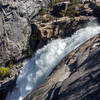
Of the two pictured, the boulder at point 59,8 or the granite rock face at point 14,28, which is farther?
the boulder at point 59,8

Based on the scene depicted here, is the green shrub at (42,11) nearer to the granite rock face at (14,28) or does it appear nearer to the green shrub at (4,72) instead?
the granite rock face at (14,28)

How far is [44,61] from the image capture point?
1861 centimetres

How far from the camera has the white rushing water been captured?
1654cm

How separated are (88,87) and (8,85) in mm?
12864

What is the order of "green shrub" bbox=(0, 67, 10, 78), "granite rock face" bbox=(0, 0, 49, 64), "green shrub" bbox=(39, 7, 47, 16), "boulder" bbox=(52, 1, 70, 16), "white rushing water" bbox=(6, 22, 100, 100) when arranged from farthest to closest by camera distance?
"green shrub" bbox=(39, 7, 47, 16)
"boulder" bbox=(52, 1, 70, 16)
"granite rock face" bbox=(0, 0, 49, 64)
"green shrub" bbox=(0, 67, 10, 78)
"white rushing water" bbox=(6, 22, 100, 100)

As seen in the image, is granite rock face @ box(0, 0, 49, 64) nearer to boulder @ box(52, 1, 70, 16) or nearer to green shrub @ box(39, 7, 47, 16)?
green shrub @ box(39, 7, 47, 16)

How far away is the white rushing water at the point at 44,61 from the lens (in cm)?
1654

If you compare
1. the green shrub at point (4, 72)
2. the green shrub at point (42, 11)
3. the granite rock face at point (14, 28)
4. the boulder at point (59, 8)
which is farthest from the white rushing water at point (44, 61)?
the green shrub at point (42, 11)

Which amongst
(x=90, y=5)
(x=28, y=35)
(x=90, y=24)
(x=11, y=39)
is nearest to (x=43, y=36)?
(x=28, y=35)

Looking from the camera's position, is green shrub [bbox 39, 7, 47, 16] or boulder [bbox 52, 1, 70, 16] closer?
boulder [bbox 52, 1, 70, 16]

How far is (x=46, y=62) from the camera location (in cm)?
1812

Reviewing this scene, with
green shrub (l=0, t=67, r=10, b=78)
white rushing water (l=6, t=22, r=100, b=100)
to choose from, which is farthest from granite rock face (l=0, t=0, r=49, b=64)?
white rushing water (l=6, t=22, r=100, b=100)

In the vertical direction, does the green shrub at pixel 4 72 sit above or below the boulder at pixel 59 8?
below

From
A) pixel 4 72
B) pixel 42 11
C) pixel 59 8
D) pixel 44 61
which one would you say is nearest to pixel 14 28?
pixel 4 72
